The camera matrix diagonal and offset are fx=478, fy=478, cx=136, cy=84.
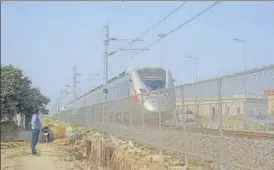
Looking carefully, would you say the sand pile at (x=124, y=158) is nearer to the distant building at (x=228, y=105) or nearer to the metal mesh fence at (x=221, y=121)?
the metal mesh fence at (x=221, y=121)

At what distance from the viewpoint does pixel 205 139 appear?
8539mm

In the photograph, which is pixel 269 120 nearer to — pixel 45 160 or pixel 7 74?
pixel 45 160

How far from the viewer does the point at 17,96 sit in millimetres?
33281

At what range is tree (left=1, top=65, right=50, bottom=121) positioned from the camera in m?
32.6

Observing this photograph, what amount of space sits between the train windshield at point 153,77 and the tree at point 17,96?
12.3 meters

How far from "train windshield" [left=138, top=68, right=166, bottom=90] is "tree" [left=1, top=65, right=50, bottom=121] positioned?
1228 centimetres

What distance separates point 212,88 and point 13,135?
2713cm

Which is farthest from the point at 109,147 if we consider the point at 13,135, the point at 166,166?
the point at 13,135

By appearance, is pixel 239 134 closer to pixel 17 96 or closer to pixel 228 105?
pixel 228 105

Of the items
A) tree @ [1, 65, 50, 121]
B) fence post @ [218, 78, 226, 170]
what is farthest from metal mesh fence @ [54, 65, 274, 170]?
tree @ [1, 65, 50, 121]

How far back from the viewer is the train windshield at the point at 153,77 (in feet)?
78.2

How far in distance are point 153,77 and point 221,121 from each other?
1649cm

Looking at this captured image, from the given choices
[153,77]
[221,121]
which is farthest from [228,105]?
[153,77]

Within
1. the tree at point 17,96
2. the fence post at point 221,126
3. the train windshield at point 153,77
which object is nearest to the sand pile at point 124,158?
the fence post at point 221,126
